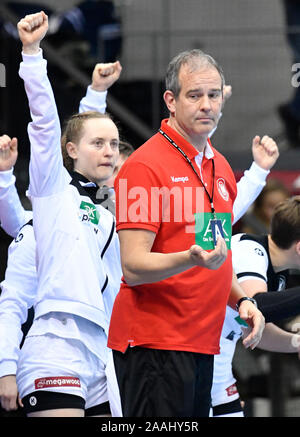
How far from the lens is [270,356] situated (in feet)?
24.1

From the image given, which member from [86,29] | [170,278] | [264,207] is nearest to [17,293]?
[170,278]

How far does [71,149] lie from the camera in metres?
4.46

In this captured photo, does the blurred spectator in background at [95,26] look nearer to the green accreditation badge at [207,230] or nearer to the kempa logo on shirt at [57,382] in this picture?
the kempa logo on shirt at [57,382]

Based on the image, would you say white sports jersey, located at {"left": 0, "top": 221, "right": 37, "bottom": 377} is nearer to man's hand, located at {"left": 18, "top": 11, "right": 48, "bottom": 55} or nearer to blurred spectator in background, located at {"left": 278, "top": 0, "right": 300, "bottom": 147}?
man's hand, located at {"left": 18, "top": 11, "right": 48, "bottom": 55}

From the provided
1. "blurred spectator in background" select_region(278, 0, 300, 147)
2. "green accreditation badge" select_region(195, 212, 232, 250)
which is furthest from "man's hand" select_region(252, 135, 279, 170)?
"blurred spectator in background" select_region(278, 0, 300, 147)

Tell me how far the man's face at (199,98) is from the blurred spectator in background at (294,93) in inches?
182

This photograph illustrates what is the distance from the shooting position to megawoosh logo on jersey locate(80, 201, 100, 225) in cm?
413

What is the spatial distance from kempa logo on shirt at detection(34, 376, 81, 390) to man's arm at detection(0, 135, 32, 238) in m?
0.97

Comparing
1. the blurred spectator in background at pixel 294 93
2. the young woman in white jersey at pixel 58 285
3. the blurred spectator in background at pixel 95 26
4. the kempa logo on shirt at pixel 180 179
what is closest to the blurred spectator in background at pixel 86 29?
the blurred spectator in background at pixel 95 26

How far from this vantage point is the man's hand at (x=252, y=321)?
349cm

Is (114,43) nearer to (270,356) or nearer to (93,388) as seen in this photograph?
(270,356)

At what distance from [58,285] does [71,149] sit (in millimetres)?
768

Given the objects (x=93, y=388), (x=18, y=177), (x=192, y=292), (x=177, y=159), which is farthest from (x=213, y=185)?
(x=18, y=177)
